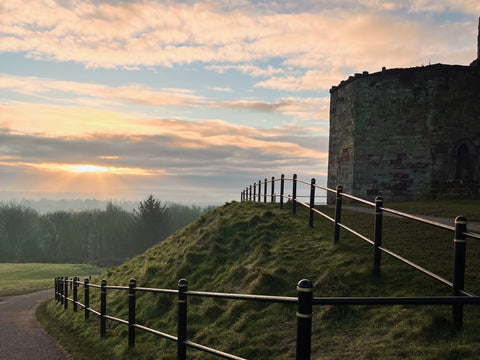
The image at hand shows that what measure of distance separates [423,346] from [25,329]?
13.6m

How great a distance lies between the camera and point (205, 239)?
13.1 meters

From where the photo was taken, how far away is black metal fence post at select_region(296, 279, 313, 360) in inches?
117

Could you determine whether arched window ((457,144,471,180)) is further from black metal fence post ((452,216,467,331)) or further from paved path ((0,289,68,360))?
paved path ((0,289,68,360))

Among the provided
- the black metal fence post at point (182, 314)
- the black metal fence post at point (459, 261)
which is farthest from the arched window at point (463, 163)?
the black metal fence post at point (182, 314)

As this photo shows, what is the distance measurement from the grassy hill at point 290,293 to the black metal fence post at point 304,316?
1.92 meters

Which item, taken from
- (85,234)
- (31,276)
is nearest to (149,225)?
(31,276)

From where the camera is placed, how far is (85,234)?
84312mm

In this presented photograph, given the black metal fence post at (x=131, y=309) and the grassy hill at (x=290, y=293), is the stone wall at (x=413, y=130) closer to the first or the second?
the grassy hill at (x=290, y=293)

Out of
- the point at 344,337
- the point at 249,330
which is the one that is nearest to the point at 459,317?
the point at 344,337

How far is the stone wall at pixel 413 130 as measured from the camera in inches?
842

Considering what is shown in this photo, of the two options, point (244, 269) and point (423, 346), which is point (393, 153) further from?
point (423, 346)

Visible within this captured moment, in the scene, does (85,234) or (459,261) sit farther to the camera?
(85,234)

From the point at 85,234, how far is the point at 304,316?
291ft

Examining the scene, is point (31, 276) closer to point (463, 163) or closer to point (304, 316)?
point (463, 163)
